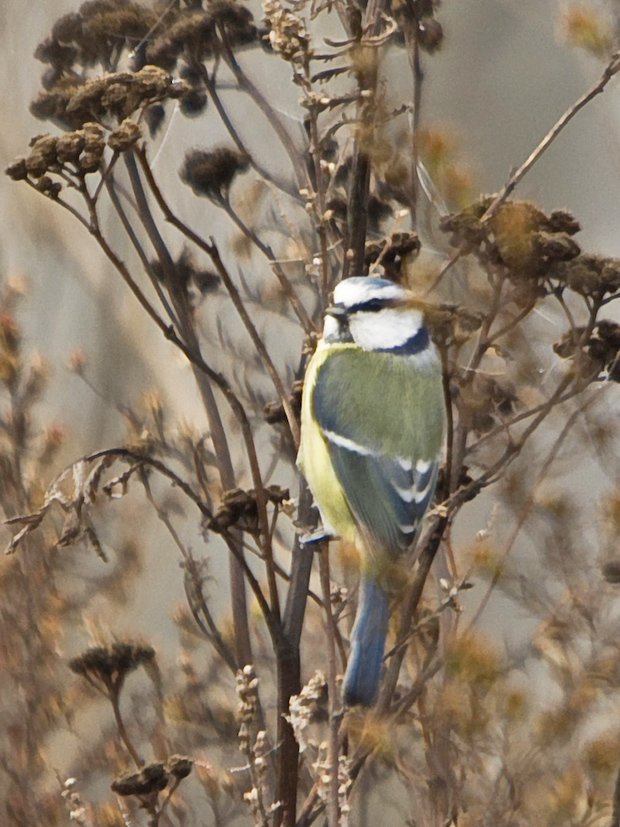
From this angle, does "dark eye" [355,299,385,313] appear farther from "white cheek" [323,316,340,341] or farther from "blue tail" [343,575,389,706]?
"blue tail" [343,575,389,706]

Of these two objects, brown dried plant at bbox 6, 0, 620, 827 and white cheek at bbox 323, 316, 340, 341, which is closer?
brown dried plant at bbox 6, 0, 620, 827

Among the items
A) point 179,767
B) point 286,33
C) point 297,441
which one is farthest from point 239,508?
point 286,33

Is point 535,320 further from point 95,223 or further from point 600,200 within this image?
point 95,223

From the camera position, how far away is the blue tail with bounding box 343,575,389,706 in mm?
684

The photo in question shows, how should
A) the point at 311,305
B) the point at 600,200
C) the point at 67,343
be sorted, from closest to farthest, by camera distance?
1. the point at 600,200
2. the point at 311,305
3. the point at 67,343

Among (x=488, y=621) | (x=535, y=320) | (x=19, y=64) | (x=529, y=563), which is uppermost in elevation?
(x=19, y=64)

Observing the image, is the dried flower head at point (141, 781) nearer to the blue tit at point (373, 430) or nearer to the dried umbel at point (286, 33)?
the blue tit at point (373, 430)

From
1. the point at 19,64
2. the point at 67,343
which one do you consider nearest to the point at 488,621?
the point at 67,343

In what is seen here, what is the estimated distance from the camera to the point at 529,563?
3.40 feet

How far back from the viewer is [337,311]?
763 millimetres

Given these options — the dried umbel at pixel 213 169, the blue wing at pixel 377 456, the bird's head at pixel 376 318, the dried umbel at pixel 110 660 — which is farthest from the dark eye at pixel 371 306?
the dried umbel at pixel 110 660

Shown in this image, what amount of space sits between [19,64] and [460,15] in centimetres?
64

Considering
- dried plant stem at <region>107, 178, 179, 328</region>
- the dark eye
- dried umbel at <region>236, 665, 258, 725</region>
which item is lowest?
dried umbel at <region>236, 665, 258, 725</region>

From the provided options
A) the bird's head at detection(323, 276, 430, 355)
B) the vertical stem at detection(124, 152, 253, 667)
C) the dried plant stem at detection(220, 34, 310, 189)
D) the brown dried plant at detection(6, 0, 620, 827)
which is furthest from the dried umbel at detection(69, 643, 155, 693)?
the dried plant stem at detection(220, 34, 310, 189)
